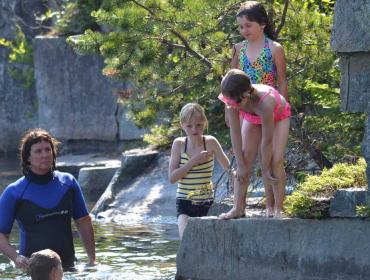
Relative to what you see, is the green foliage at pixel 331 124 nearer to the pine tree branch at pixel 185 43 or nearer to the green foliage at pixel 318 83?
the green foliage at pixel 318 83

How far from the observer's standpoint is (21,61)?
20812 millimetres

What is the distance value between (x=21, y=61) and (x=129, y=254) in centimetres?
1138

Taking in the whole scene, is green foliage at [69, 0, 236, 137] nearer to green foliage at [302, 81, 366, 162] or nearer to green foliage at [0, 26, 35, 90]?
green foliage at [302, 81, 366, 162]

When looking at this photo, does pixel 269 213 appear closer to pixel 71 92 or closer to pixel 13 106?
pixel 71 92

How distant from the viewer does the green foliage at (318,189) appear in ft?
23.4

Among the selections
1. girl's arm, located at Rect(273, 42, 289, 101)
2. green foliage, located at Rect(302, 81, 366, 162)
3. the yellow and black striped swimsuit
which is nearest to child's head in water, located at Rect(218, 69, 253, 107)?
girl's arm, located at Rect(273, 42, 289, 101)

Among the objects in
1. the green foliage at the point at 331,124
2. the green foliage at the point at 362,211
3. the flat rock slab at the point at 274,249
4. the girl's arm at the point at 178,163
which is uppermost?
the green foliage at the point at 331,124

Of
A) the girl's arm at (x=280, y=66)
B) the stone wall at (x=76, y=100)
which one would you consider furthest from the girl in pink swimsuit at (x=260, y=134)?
the stone wall at (x=76, y=100)

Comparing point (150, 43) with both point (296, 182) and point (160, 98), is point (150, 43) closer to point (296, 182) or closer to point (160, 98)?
point (160, 98)

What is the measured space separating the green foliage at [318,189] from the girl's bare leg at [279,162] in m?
0.08

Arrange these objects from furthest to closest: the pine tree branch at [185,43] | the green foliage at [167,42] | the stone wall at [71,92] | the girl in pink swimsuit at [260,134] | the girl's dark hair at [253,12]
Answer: the stone wall at [71,92] → the pine tree branch at [185,43] → the green foliage at [167,42] → the girl's dark hair at [253,12] → the girl in pink swimsuit at [260,134]

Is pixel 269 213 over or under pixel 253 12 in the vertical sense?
under

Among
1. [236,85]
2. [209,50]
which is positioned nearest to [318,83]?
[209,50]

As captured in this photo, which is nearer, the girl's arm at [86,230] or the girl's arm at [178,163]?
the girl's arm at [86,230]
